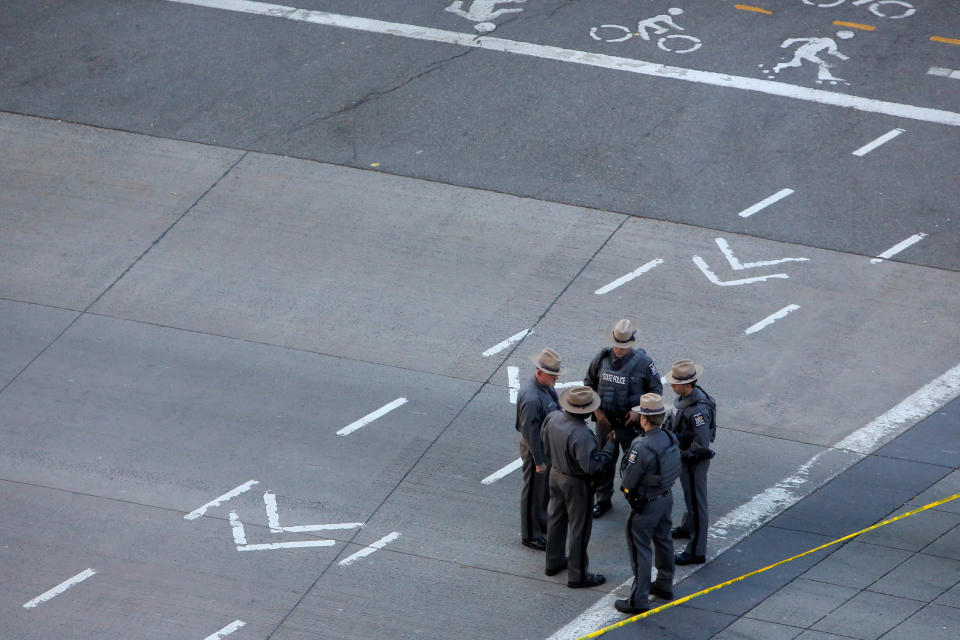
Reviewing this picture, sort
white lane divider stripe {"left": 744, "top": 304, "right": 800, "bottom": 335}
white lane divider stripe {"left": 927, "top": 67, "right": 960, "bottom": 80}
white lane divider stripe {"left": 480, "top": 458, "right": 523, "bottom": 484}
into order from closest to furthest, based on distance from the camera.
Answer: white lane divider stripe {"left": 480, "top": 458, "right": 523, "bottom": 484} → white lane divider stripe {"left": 744, "top": 304, "right": 800, "bottom": 335} → white lane divider stripe {"left": 927, "top": 67, "right": 960, "bottom": 80}

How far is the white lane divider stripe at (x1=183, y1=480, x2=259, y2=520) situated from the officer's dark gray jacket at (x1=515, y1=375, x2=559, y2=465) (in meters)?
2.45

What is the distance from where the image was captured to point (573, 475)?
31.2 ft

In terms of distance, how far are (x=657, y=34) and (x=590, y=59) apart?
3.87ft

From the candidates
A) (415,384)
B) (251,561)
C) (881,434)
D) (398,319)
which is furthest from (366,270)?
(881,434)

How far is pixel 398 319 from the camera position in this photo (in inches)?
517

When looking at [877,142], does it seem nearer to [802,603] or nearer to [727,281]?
[727,281]

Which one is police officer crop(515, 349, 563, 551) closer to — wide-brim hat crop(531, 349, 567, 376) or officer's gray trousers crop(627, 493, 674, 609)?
wide-brim hat crop(531, 349, 567, 376)

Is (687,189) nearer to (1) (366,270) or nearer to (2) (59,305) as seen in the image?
(1) (366,270)

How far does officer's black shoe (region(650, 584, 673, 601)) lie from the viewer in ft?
31.2

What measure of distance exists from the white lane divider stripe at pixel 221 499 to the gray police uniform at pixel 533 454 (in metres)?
2.30

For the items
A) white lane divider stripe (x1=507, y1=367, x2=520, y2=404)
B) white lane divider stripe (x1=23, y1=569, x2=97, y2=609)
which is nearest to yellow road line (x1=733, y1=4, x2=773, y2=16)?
white lane divider stripe (x1=507, y1=367, x2=520, y2=404)

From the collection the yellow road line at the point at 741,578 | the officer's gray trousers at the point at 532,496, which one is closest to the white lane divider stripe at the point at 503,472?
the officer's gray trousers at the point at 532,496

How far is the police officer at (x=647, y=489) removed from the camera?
30.3 feet

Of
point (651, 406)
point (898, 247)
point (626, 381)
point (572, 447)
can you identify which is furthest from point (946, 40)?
point (572, 447)
